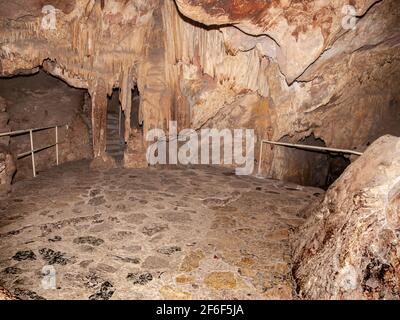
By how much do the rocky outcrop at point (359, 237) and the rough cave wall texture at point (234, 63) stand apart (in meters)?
2.88

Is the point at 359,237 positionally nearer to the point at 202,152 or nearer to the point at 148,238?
the point at 148,238

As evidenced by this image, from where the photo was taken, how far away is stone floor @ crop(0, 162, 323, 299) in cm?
330

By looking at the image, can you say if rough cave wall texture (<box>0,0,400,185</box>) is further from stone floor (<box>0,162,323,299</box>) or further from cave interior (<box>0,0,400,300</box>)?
stone floor (<box>0,162,323,299</box>)

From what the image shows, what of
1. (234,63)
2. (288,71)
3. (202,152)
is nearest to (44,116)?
(202,152)

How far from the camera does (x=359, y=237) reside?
2859mm

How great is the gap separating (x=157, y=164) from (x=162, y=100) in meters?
1.86

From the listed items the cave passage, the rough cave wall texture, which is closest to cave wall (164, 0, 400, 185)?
the rough cave wall texture

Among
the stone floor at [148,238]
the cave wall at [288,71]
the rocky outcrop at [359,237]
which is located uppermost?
the cave wall at [288,71]

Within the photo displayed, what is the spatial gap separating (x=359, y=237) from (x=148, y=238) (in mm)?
2750

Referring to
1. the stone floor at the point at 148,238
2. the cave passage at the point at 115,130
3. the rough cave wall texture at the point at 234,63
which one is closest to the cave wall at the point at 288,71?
the rough cave wall texture at the point at 234,63

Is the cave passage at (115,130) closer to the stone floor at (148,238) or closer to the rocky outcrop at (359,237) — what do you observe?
the stone floor at (148,238)

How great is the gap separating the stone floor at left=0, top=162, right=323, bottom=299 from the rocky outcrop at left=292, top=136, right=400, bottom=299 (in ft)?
1.24

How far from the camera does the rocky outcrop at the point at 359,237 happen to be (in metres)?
2.59
